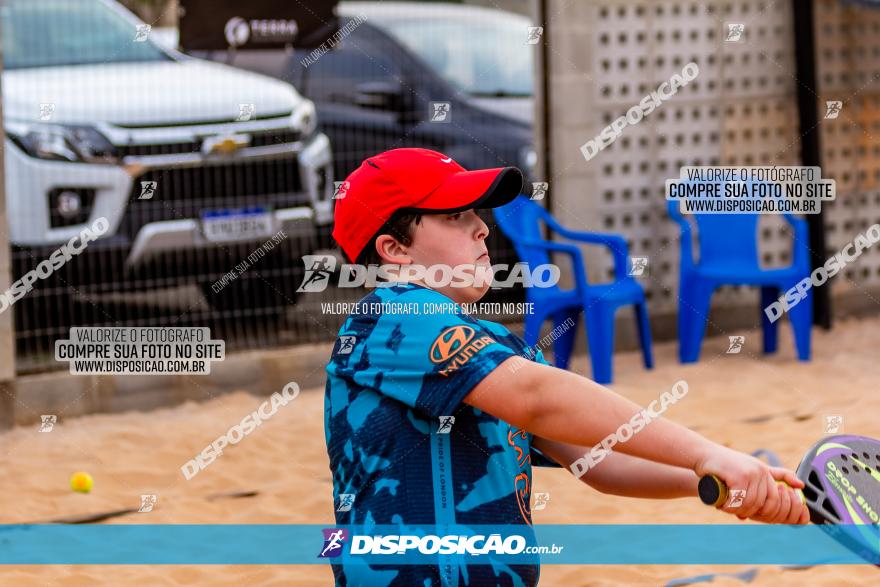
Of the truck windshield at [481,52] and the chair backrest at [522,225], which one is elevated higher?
the truck windshield at [481,52]

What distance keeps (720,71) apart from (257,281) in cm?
347

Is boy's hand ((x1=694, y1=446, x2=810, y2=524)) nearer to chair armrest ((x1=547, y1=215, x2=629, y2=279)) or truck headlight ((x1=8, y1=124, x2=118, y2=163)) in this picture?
chair armrest ((x1=547, y1=215, x2=629, y2=279))

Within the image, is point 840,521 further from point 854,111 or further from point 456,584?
point 854,111

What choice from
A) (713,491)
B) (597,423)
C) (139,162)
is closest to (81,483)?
(139,162)

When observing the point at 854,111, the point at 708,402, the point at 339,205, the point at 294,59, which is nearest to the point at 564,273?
the point at 708,402

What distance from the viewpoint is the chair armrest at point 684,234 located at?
7414mm

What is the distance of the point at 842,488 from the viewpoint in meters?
1.90

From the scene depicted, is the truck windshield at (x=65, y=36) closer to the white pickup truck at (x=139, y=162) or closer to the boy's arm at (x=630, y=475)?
the white pickup truck at (x=139, y=162)

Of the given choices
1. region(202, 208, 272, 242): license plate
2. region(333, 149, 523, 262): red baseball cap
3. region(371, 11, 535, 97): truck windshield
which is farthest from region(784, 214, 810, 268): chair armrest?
region(333, 149, 523, 262): red baseball cap

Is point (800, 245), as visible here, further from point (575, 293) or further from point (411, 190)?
point (411, 190)

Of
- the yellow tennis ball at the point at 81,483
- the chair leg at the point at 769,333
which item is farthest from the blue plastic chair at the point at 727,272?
the yellow tennis ball at the point at 81,483

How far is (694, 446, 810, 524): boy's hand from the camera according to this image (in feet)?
5.95

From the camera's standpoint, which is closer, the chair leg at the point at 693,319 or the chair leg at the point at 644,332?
the chair leg at the point at 644,332

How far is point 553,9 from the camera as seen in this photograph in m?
7.56
